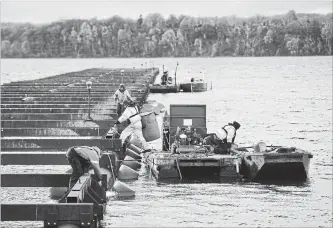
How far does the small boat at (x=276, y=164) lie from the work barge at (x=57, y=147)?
5188 mm

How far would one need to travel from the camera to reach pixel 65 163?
27.4 meters

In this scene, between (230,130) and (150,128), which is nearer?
(230,130)

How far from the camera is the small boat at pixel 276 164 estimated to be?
92.0 feet

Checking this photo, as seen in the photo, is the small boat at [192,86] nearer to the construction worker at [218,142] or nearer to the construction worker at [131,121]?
the construction worker at [131,121]

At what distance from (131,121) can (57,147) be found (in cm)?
350

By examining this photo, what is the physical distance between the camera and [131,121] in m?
32.4

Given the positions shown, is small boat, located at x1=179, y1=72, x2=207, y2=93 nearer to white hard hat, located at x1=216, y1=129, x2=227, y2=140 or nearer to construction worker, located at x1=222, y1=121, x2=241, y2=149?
construction worker, located at x1=222, y1=121, x2=241, y2=149

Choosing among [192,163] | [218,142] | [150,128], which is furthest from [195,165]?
[150,128]

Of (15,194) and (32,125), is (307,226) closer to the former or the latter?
(15,194)

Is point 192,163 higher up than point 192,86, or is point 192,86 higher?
point 192,163

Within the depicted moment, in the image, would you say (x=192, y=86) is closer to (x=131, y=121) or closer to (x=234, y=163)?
(x=131, y=121)

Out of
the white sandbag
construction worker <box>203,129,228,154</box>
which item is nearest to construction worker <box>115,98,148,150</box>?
the white sandbag

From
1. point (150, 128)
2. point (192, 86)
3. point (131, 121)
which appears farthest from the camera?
point (192, 86)

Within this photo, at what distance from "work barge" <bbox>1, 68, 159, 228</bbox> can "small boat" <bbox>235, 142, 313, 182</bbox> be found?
5.19 m
